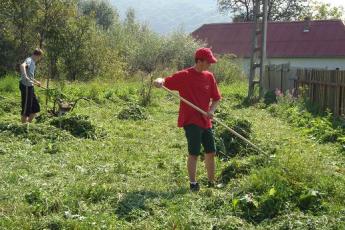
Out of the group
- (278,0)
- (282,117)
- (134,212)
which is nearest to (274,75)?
(282,117)

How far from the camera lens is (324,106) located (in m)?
13.1

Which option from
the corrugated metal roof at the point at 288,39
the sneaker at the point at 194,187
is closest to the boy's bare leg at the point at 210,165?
the sneaker at the point at 194,187

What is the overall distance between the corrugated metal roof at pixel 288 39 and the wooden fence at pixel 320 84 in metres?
21.4

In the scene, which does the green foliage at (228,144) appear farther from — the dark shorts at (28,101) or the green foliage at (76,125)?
the dark shorts at (28,101)

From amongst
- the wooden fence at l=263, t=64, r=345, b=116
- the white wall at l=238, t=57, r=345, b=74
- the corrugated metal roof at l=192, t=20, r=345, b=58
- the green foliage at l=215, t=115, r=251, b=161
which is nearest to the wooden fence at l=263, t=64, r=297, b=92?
the wooden fence at l=263, t=64, r=345, b=116

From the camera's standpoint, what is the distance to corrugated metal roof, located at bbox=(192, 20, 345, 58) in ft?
131

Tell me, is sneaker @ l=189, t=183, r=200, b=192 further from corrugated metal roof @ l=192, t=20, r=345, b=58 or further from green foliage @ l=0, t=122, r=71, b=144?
corrugated metal roof @ l=192, t=20, r=345, b=58

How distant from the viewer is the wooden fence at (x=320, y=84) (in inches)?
478

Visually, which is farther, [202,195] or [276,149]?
[276,149]

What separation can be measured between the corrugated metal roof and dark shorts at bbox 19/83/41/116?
32.0m

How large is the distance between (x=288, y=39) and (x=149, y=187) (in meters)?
37.6

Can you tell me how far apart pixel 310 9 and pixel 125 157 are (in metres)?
54.3

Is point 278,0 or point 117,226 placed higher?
point 278,0

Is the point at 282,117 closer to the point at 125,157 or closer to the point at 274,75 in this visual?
the point at 125,157
